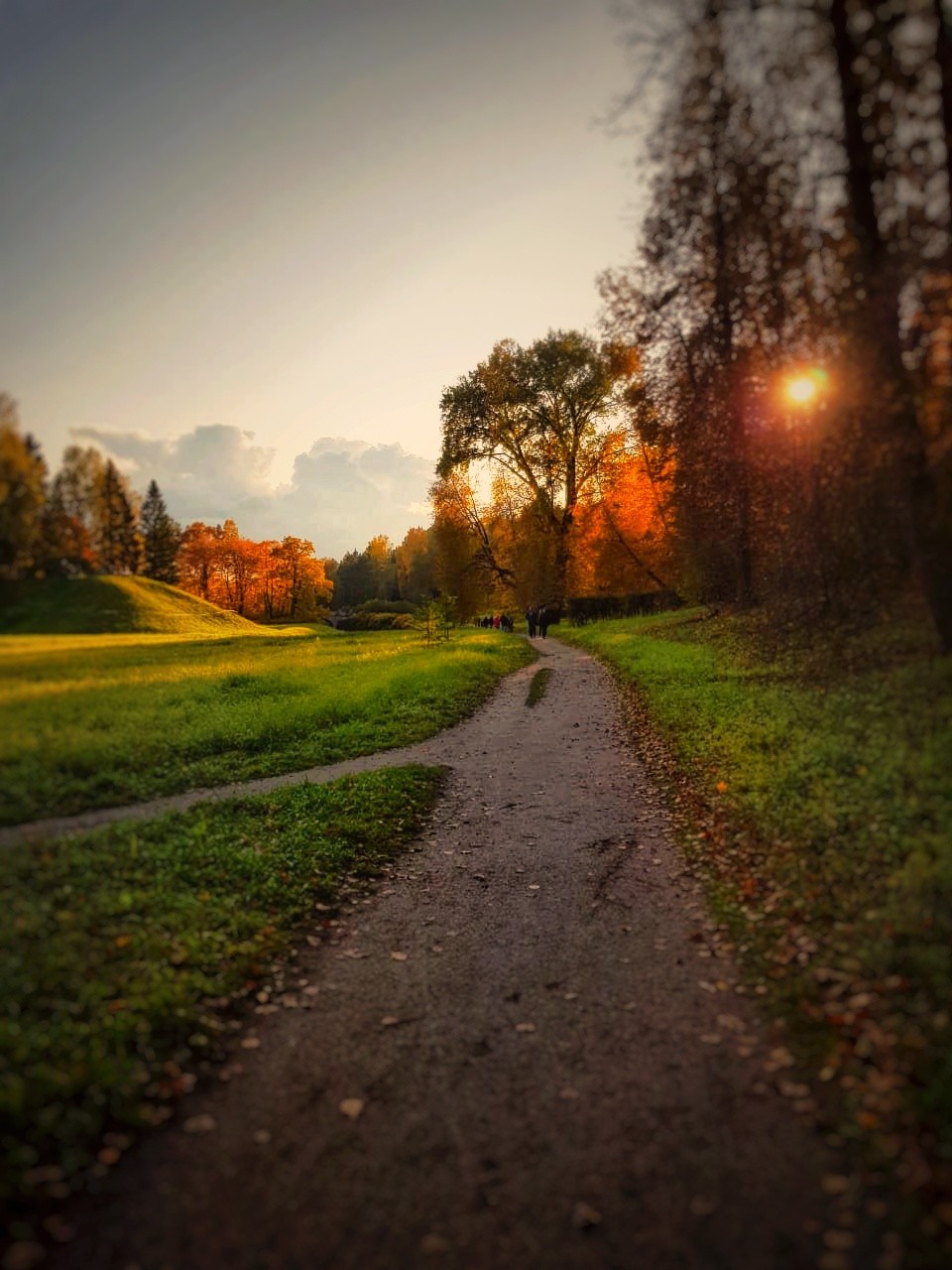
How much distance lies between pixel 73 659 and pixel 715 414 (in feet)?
31.3

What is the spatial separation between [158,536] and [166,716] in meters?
2.18

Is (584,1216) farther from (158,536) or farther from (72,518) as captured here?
(158,536)

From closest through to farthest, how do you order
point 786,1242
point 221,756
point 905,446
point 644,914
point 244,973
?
point 786,1242 < point 244,973 < point 905,446 < point 644,914 < point 221,756

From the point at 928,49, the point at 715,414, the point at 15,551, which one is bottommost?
the point at 15,551

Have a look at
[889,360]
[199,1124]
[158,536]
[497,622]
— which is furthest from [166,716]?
[497,622]

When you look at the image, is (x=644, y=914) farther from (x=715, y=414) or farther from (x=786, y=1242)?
(x=715, y=414)

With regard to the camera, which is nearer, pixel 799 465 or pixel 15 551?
pixel 15 551

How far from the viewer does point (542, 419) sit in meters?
40.0

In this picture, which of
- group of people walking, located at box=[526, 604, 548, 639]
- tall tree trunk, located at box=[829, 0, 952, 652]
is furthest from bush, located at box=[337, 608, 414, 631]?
tall tree trunk, located at box=[829, 0, 952, 652]

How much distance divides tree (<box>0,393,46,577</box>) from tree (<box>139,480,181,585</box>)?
132cm

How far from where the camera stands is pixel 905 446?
665 cm

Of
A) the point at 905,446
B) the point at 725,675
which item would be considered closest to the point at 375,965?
the point at 905,446

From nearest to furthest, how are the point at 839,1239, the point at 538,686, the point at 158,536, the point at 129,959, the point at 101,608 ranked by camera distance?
the point at 839,1239 → the point at 129,959 → the point at 101,608 → the point at 158,536 → the point at 538,686

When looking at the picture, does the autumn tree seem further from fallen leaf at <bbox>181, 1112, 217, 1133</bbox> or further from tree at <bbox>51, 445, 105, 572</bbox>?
fallen leaf at <bbox>181, 1112, 217, 1133</bbox>
